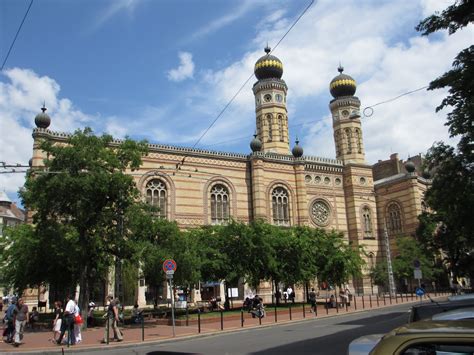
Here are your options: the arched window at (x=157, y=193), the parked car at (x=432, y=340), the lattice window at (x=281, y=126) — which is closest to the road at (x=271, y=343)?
the parked car at (x=432, y=340)

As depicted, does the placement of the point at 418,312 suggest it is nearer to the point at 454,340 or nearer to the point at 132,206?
the point at 454,340

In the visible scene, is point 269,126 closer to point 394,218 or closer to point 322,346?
point 394,218

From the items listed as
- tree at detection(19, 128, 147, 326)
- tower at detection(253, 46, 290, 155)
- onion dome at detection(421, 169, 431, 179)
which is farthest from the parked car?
onion dome at detection(421, 169, 431, 179)

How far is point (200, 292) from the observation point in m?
35.0

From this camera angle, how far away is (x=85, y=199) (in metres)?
18.3

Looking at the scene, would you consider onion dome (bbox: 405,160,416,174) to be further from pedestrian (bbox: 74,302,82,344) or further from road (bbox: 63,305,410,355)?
pedestrian (bbox: 74,302,82,344)

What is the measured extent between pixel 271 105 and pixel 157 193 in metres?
15.3

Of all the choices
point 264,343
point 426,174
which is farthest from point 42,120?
point 426,174

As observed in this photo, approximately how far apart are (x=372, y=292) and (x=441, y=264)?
6999 mm

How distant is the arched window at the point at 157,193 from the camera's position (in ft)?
111

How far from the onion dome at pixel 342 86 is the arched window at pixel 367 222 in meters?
12.4

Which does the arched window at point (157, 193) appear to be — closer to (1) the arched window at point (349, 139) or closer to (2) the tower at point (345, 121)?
(2) the tower at point (345, 121)

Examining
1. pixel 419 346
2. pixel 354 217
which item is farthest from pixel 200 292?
pixel 419 346

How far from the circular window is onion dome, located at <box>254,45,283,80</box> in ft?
43.3
